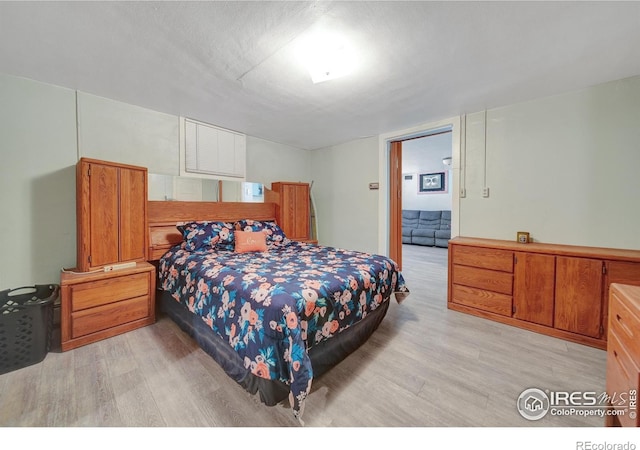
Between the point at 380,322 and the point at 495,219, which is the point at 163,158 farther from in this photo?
the point at 495,219

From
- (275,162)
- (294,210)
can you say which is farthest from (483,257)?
(275,162)

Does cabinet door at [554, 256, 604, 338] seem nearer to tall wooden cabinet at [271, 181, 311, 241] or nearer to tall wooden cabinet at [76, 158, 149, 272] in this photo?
tall wooden cabinet at [271, 181, 311, 241]

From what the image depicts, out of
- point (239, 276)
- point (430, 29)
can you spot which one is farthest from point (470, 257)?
point (239, 276)

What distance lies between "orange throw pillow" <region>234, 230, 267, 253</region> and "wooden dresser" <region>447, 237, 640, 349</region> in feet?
7.03

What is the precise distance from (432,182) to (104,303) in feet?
25.3

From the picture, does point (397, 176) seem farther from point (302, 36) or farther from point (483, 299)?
point (302, 36)

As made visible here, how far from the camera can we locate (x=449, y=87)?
92.1 inches

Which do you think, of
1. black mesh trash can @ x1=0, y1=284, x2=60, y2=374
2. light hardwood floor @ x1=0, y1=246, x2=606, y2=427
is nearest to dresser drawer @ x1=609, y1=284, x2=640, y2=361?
light hardwood floor @ x1=0, y1=246, x2=606, y2=427

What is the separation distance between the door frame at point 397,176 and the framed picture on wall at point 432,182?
3.86 meters

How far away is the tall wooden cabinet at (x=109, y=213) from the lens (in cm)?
210

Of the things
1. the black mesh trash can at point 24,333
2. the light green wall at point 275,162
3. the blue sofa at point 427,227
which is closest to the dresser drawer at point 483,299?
the light green wall at point 275,162

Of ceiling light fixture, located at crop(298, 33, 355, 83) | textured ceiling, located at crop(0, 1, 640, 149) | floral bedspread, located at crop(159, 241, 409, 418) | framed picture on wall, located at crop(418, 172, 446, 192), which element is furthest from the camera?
framed picture on wall, located at crop(418, 172, 446, 192)

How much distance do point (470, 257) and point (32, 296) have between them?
410 centimetres

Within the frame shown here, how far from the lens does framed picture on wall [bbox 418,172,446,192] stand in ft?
23.6
